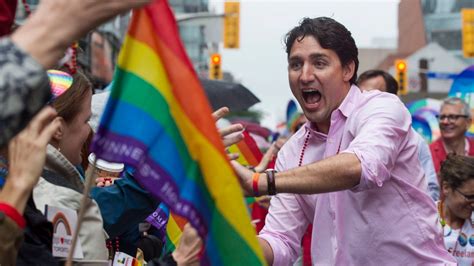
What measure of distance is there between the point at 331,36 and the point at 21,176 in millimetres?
2211

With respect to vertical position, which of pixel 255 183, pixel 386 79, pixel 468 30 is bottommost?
pixel 468 30

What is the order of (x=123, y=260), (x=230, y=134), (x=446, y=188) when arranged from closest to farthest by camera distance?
(x=230, y=134)
(x=123, y=260)
(x=446, y=188)

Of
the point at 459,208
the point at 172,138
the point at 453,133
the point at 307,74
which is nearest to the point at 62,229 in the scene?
the point at 172,138

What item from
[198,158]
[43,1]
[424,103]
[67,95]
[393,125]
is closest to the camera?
[43,1]

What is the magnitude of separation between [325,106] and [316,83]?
0.12m

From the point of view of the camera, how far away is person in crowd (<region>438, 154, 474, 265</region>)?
6773mm

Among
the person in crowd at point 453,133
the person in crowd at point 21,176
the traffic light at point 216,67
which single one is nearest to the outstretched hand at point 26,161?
the person in crowd at point 21,176

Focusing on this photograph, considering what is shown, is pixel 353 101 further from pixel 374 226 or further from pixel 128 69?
pixel 128 69

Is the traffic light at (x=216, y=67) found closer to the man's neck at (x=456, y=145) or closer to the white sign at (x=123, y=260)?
the man's neck at (x=456, y=145)

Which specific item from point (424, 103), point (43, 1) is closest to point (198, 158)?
point (43, 1)

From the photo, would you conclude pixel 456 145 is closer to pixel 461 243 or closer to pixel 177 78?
pixel 461 243

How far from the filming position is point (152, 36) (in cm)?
291

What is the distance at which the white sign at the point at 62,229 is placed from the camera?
3166mm

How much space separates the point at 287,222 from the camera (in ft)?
15.8
